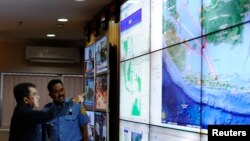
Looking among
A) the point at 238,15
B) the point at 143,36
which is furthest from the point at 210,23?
the point at 143,36

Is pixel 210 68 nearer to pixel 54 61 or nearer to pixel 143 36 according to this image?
pixel 143 36

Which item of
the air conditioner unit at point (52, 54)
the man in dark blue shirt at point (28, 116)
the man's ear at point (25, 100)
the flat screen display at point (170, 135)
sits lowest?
the flat screen display at point (170, 135)

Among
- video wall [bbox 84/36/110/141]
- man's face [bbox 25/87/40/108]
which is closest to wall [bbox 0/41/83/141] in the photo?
video wall [bbox 84/36/110/141]

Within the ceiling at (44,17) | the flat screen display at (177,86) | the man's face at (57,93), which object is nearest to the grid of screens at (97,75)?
the ceiling at (44,17)

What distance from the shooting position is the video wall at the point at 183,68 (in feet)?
8.28

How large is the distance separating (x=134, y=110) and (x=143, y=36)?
0.79 m

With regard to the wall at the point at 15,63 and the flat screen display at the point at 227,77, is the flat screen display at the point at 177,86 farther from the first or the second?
the wall at the point at 15,63

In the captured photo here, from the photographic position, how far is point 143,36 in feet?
13.8

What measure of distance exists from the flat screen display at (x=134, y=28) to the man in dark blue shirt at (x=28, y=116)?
1.17 metres

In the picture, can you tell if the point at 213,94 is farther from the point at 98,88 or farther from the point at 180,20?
the point at 98,88

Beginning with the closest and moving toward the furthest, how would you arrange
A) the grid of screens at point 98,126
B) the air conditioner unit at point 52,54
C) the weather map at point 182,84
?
1. the weather map at point 182,84
2. the grid of screens at point 98,126
3. the air conditioner unit at point 52,54

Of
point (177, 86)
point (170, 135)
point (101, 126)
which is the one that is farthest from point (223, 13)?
point (101, 126)

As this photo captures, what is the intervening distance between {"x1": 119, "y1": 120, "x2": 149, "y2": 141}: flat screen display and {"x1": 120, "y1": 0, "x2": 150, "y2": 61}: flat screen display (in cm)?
73

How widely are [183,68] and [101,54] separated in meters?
2.78
